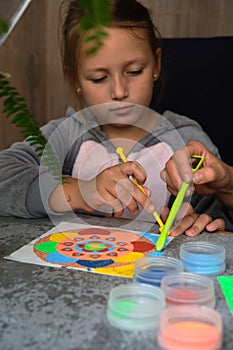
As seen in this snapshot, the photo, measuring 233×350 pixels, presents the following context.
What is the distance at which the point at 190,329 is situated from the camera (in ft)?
1.45

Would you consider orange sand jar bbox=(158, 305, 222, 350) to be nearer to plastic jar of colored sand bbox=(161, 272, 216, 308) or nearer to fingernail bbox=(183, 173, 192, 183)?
plastic jar of colored sand bbox=(161, 272, 216, 308)

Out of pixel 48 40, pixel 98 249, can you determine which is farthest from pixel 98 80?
pixel 48 40

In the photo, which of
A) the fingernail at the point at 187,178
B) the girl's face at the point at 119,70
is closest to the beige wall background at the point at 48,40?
the girl's face at the point at 119,70

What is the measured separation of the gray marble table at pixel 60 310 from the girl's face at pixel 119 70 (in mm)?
430

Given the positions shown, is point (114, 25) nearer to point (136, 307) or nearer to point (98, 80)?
point (98, 80)

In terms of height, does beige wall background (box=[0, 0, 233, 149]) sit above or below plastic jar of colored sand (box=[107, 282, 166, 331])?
above

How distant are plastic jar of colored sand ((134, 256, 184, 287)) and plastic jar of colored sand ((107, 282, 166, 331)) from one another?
0.04m

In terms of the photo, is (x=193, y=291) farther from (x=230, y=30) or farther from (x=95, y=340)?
(x=230, y=30)

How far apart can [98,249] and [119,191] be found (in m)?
0.13

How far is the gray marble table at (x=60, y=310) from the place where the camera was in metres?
0.44

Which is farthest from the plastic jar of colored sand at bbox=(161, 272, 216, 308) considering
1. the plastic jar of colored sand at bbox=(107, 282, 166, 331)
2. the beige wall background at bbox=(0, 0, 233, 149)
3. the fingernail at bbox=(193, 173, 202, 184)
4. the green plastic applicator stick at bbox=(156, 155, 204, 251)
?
the beige wall background at bbox=(0, 0, 233, 149)

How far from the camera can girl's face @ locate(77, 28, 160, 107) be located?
991 mm

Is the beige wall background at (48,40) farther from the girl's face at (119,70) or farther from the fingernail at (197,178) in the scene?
the fingernail at (197,178)

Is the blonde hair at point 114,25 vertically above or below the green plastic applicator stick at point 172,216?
above
